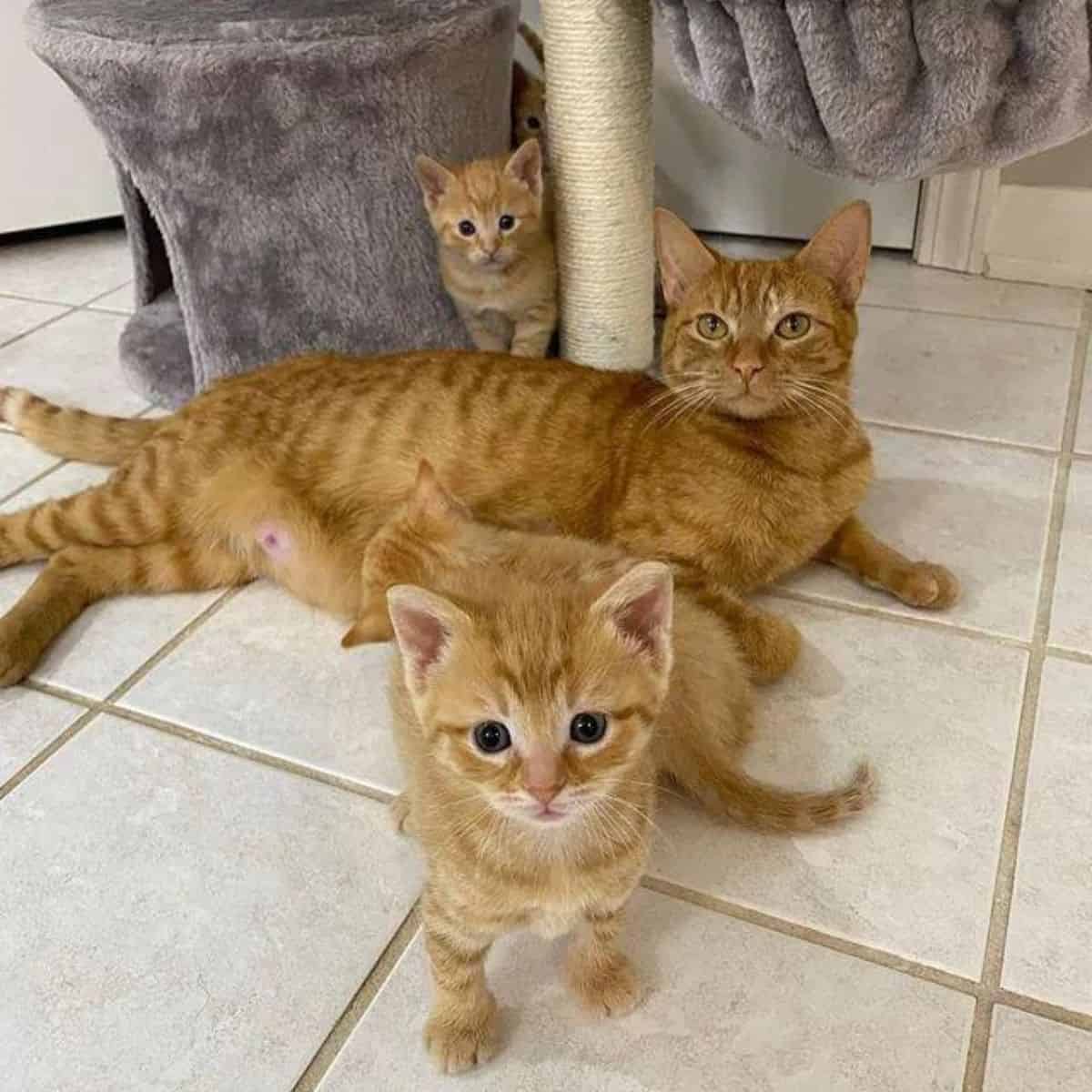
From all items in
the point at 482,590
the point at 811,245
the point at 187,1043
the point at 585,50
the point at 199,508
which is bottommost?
the point at 187,1043

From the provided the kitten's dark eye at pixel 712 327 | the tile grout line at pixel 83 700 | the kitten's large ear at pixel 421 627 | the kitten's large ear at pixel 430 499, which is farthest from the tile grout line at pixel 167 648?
the kitten's dark eye at pixel 712 327

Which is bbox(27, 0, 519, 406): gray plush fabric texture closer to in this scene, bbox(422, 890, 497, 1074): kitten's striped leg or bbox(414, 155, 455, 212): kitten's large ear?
bbox(414, 155, 455, 212): kitten's large ear

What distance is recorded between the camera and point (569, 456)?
1431 mm

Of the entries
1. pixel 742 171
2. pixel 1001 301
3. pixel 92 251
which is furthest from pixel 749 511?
pixel 92 251

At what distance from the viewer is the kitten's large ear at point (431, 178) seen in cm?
176

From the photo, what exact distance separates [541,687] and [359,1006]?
0.40 m

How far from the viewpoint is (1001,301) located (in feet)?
7.47

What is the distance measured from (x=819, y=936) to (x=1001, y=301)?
1683mm

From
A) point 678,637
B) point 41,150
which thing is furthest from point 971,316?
point 41,150

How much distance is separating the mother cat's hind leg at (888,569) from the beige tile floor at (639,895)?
0.03 meters

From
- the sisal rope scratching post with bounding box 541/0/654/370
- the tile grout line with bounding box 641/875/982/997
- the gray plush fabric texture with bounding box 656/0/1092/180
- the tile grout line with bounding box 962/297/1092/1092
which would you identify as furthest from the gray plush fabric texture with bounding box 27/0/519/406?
the tile grout line with bounding box 641/875/982/997

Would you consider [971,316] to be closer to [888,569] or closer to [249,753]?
[888,569]

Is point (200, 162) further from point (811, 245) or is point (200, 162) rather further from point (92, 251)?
point (92, 251)

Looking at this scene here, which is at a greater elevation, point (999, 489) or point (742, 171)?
point (742, 171)
